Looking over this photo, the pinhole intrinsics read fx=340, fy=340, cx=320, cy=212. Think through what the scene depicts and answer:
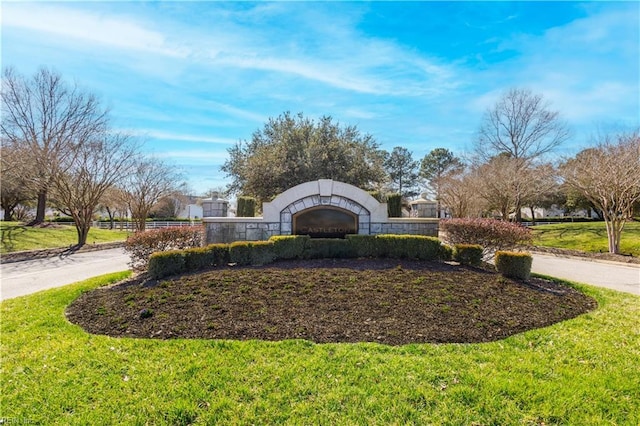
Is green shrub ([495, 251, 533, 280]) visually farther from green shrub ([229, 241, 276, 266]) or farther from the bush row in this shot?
green shrub ([229, 241, 276, 266])

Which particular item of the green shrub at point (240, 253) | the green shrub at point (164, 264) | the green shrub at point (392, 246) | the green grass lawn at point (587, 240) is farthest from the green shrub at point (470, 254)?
the green grass lawn at point (587, 240)

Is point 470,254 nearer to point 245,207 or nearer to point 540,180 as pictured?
point 245,207

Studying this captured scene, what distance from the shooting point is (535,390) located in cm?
286

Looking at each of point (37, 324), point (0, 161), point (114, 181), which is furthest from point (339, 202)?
point (0, 161)

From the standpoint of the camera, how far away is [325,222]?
382 inches

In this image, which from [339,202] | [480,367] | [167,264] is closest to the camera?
[480,367]

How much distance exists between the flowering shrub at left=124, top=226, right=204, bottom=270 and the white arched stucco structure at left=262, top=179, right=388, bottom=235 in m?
2.22

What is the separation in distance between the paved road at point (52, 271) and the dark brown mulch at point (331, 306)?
2.59 meters

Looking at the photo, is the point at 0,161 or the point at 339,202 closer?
the point at 339,202

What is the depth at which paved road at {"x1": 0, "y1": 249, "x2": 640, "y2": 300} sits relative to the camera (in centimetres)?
755

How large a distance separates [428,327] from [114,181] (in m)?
16.8

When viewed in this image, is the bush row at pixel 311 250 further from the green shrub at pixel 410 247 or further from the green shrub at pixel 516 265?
the green shrub at pixel 516 265

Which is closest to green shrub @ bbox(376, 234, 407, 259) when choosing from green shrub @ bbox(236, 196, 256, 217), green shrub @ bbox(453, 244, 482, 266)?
green shrub @ bbox(453, 244, 482, 266)

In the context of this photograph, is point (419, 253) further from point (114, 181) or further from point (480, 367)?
point (114, 181)
